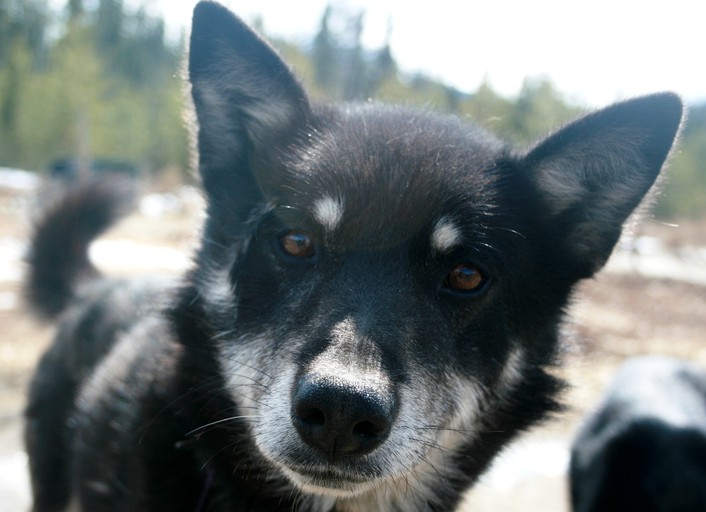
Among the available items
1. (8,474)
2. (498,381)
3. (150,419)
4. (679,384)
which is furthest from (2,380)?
(679,384)

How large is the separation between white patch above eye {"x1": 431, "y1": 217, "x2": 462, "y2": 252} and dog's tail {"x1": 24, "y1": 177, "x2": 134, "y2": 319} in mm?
2535

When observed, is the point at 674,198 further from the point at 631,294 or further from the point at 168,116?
the point at 168,116

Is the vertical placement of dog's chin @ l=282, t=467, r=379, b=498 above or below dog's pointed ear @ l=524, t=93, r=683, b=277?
below

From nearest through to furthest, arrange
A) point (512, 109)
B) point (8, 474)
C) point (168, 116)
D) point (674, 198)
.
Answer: point (8, 474) → point (512, 109) → point (674, 198) → point (168, 116)

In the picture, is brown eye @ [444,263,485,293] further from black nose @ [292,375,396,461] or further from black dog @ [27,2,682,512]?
black nose @ [292,375,396,461]

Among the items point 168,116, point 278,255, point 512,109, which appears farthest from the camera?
point 168,116

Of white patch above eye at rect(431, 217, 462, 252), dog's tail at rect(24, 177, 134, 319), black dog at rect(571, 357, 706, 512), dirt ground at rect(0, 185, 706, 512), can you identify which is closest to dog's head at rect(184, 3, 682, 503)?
white patch above eye at rect(431, 217, 462, 252)

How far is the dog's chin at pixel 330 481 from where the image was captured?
5.97ft

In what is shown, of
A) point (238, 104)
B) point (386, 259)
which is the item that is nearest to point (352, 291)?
point (386, 259)

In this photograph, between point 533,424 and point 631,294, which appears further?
point 631,294

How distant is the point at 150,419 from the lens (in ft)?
8.17

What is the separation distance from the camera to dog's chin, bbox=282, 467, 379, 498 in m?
1.82

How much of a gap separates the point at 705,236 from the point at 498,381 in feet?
93.3

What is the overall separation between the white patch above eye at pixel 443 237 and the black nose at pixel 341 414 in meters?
0.61
